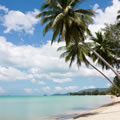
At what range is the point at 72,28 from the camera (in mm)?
14188

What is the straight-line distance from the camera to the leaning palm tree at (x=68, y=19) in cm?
1368

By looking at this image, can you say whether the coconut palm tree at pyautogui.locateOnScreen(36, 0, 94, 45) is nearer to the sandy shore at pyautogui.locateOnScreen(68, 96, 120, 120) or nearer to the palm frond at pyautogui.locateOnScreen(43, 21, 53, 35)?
the palm frond at pyautogui.locateOnScreen(43, 21, 53, 35)

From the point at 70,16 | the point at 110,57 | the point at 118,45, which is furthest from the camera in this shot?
the point at 110,57

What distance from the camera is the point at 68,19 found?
1358 centimetres

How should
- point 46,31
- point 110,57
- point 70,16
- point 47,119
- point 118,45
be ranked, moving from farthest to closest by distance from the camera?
point 110,57 < point 118,45 < point 47,119 < point 46,31 < point 70,16

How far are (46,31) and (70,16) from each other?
238cm

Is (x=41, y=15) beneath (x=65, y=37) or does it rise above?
above

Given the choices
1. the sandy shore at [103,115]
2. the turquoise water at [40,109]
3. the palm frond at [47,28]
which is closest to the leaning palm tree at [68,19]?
the palm frond at [47,28]

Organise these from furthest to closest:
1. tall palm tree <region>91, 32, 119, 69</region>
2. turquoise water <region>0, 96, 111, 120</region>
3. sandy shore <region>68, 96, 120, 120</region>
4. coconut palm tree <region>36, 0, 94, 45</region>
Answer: tall palm tree <region>91, 32, 119, 69</region> < turquoise water <region>0, 96, 111, 120</region> < coconut palm tree <region>36, 0, 94, 45</region> < sandy shore <region>68, 96, 120, 120</region>

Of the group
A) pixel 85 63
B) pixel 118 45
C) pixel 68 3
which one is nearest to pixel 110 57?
pixel 118 45

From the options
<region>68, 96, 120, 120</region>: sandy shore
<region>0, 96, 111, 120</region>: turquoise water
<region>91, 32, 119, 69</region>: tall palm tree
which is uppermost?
<region>91, 32, 119, 69</region>: tall palm tree

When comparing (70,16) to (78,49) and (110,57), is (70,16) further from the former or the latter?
(110,57)

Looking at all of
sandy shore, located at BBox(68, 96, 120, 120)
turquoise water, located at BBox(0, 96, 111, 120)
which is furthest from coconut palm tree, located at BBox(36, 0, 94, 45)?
turquoise water, located at BBox(0, 96, 111, 120)

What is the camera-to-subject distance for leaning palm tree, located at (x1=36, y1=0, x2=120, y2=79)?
13680 mm
